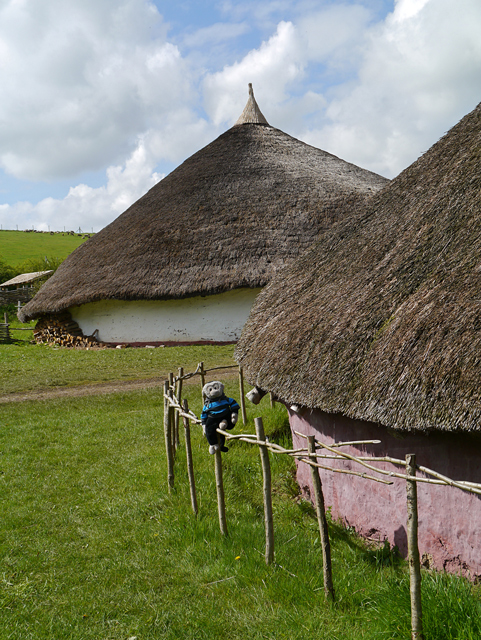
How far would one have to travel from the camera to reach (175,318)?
1603 cm

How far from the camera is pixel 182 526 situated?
13.5 ft

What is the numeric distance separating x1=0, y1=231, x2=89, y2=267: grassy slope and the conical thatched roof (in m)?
48.9

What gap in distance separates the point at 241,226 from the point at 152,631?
13.5 metres

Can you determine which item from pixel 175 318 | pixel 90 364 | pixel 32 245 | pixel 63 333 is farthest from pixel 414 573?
pixel 32 245

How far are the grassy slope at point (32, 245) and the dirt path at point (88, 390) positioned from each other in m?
42.7

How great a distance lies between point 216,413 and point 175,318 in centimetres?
1199

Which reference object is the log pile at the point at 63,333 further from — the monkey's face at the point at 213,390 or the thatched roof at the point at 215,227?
the monkey's face at the point at 213,390

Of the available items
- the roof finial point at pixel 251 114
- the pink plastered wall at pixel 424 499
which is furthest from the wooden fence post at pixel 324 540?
the roof finial point at pixel 251 114

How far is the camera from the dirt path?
32.0 feet

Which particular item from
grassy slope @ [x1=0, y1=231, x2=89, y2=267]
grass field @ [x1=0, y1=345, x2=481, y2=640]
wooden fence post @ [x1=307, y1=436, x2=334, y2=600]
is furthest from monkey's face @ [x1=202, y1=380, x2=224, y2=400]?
grassy slope @ [x1=0, y1=231, x2=89, y2=267]

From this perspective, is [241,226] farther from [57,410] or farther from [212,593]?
[212,593]

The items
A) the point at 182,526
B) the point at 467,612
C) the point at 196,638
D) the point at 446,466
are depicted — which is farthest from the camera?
the point at 182,526

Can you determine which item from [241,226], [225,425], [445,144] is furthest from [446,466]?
[241,226]

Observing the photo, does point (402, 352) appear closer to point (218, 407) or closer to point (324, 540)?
point (324, 540)
